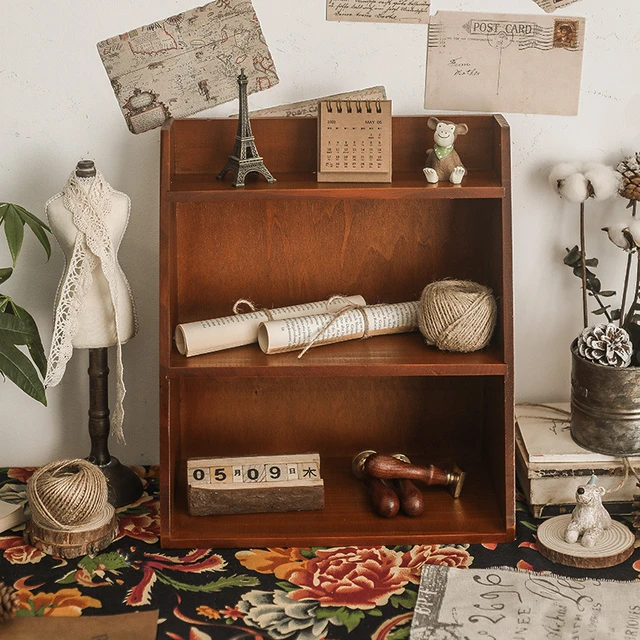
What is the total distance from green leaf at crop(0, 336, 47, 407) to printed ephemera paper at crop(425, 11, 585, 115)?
801 millimetres

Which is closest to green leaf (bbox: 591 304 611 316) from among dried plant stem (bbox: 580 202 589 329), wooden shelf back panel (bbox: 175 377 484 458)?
dried plant stem (bbox: 580 202 589 329)

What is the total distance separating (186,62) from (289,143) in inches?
9.0

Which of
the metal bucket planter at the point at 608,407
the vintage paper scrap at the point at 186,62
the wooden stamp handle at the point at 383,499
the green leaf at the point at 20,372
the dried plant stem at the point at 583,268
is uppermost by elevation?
the vintage paper scrap at the point at 186,62

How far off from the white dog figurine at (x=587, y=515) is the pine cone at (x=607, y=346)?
19cm

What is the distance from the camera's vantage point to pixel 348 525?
5.16ft

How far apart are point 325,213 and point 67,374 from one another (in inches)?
22.6

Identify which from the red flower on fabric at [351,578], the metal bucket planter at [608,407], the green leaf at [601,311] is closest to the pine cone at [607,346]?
the metal bucket planter at [608,407]

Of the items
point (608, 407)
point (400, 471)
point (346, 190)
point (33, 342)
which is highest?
point (346, 190)

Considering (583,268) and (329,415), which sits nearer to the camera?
(583,268)

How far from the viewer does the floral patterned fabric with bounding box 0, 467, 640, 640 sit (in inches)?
52.5

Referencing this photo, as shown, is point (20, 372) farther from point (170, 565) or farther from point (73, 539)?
point (170, 565)

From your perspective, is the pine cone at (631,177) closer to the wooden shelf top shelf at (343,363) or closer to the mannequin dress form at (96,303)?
the wooden shelf top shelf at (343,363)

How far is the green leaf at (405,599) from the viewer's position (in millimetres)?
1373

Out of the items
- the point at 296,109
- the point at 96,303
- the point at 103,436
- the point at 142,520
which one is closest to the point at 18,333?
the point at 96,303
